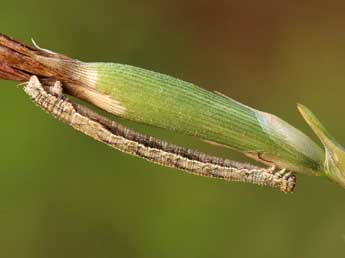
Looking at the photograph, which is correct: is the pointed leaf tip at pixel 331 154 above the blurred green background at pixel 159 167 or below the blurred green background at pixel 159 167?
below

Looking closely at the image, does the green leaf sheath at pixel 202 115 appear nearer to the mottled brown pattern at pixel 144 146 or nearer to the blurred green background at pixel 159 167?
the mottled brown pattern at pixel 144 146

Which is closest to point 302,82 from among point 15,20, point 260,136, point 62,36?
point 62,36

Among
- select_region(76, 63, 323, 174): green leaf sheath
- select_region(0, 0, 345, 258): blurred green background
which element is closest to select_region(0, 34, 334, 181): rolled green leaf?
select_region(76, 63, 323, 174): green leaf sheath

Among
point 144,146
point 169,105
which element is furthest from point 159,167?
point 169,105

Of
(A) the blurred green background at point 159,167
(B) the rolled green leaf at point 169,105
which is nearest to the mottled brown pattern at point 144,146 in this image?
(B) the rolled green leaf at point 169,105

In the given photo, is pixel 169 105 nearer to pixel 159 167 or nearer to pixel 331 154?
pixel 331 154

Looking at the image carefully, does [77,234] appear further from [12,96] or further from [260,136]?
[260,136]
